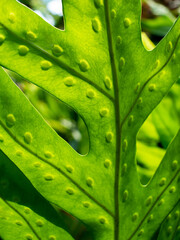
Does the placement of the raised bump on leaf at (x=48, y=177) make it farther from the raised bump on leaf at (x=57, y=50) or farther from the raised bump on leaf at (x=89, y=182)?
the raised bump on leaf at (x=57, y=50)

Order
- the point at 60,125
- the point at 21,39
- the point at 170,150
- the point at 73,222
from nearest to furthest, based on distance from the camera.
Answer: the point at 21,39
the point at 170,150
the point at 73,222
the point at 60,125

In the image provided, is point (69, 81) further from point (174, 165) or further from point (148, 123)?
point (148, 123)

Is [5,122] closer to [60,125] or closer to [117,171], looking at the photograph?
[117,171]

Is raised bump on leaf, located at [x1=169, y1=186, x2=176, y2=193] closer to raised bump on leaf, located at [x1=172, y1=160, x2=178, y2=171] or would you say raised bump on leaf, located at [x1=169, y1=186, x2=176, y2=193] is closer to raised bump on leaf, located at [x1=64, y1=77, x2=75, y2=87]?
raised bump on leaf, located at [x1=172, y1=160, x2=178, y2=171]

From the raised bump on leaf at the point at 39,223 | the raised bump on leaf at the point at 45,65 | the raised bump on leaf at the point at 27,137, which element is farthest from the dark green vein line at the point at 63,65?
the raised bump on leaf at the point at 39,223

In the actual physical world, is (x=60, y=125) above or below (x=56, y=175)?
above

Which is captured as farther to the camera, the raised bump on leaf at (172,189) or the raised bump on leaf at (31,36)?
the raised bump on leaf at (172,189)

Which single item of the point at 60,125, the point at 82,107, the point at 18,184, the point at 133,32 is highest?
the point at 60,125

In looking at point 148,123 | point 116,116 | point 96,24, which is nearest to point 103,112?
point 116,116

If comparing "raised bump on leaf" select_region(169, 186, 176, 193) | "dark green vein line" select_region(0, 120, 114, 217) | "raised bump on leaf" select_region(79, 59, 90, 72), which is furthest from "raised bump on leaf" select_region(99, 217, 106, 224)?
"raised bump on leaf" select_region(79, 59, 90, 72)

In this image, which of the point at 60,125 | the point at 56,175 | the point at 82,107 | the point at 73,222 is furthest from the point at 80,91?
the point at 60,125

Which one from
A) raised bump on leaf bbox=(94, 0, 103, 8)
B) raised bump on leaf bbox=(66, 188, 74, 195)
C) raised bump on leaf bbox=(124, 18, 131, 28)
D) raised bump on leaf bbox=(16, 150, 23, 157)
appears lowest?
raised bump on leaf bbox=(16, 150, 23, 157)
